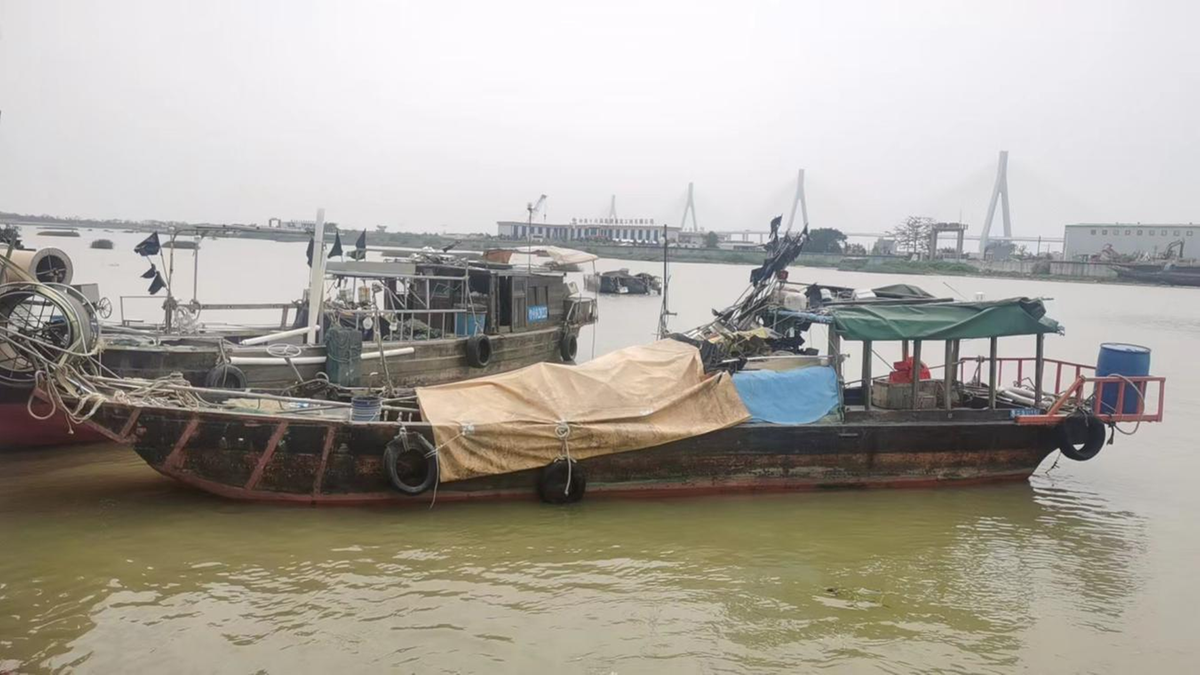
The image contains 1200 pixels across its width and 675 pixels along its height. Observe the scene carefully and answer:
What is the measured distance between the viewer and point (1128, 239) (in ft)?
271

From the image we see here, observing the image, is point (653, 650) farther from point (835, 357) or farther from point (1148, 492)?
point (1148, 492)

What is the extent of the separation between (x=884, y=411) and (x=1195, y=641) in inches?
146

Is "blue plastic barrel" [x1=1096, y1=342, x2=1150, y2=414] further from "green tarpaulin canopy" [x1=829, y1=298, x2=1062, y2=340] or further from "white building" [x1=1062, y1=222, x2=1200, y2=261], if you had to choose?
"white building" [x1=1062, y1=222, x2=1200, y2=261]

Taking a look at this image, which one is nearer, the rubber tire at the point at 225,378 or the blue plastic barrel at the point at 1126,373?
the blue plastic barrel at the point at 1126,373

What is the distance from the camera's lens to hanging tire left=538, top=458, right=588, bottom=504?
8.38 meters

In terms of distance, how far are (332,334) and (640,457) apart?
5.21 meters

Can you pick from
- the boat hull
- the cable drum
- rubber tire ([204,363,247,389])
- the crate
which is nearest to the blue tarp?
the boat hull

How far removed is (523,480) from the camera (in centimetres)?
852

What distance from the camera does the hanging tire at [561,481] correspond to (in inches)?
330

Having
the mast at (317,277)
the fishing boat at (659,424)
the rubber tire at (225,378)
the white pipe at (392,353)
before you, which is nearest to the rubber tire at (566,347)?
the white pipe at (392,353)

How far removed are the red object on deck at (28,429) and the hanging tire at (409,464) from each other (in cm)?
483

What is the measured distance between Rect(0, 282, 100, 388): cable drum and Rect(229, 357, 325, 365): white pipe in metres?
2.85

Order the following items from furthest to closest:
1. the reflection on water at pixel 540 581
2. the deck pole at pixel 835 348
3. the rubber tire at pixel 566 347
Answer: the rubber tire at pixel 566 347, the deck pole at pixel 835 348, the reflection on water at pixel 540 581

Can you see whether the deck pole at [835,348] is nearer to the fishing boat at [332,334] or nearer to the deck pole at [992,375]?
the deck pole at [992,375]
